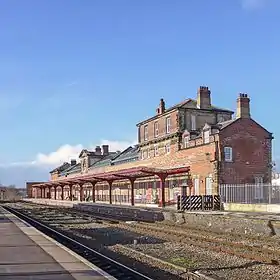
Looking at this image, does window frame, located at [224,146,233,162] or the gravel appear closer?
the gravel

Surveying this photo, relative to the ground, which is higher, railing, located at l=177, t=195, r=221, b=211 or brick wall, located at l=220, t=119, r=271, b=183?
brick wall, located at l=220, t=119, r=271, b=183

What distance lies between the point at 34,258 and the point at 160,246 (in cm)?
600

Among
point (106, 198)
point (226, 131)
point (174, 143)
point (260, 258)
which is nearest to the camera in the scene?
point (260, 258)

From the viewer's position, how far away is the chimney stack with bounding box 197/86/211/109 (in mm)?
53375

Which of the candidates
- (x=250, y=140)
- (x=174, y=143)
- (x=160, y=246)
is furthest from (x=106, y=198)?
(x=160, y=246)

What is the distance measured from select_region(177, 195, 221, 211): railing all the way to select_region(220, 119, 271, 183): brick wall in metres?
3.48

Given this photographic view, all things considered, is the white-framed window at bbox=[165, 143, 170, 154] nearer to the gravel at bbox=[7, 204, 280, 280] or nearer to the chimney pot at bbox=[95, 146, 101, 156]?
the gravel at bbox=[7, 204, 280, 280]

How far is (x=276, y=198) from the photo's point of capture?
35094mm

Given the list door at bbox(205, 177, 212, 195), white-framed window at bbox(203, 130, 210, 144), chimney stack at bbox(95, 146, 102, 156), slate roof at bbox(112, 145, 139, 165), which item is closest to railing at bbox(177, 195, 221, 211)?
door at bbox(205, 177, 212, 195)

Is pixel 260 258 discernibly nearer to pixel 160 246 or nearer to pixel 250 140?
pixel 160 246

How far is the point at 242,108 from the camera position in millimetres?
44969

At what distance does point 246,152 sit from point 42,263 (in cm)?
3469

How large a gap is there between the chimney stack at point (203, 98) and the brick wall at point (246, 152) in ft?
31.0

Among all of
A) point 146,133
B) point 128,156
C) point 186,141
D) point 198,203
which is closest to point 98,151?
point 128,156
